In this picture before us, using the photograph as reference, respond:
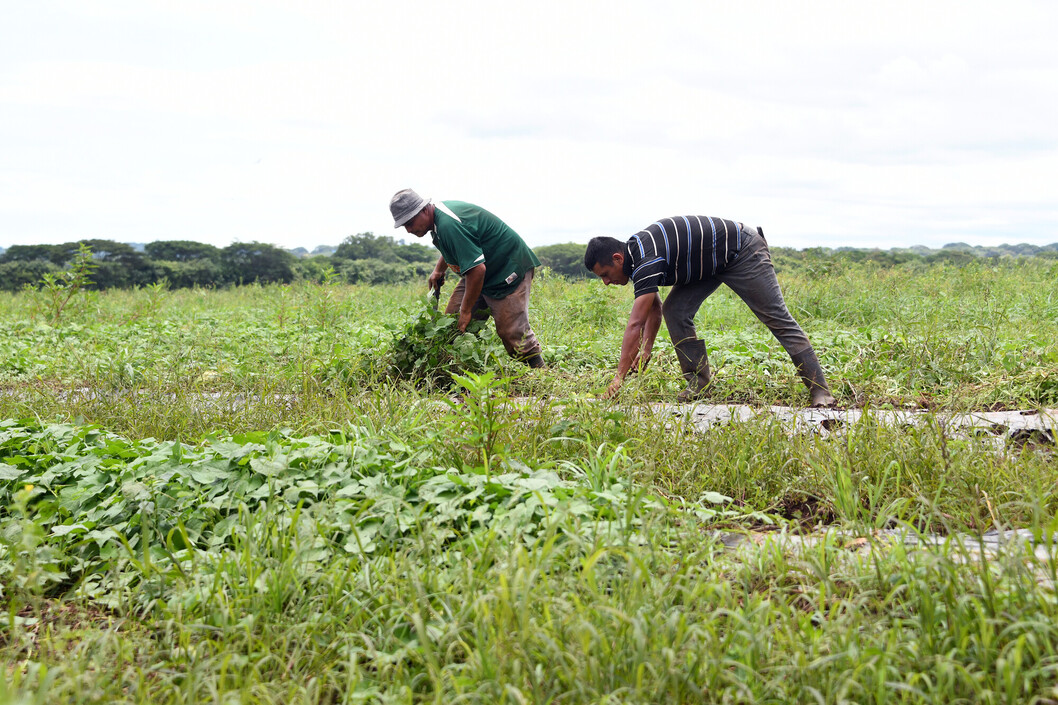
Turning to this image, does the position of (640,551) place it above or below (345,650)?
above

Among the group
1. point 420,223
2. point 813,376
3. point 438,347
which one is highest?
point 420,223

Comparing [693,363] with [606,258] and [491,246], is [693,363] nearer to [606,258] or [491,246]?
[606,258]

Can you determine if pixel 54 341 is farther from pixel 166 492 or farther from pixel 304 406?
pixel 166 492

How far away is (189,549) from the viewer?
8.13 feet

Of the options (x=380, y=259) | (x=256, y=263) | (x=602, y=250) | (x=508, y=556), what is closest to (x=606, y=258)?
(x=602, y=250)

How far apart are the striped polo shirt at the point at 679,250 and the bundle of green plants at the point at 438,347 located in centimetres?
134

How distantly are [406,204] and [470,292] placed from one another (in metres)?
0.85

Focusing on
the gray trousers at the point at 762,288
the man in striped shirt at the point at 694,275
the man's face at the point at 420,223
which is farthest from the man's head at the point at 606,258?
the man's face at the point at 420,223

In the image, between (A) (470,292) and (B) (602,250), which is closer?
(B) (602,250)

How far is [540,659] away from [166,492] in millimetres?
1876

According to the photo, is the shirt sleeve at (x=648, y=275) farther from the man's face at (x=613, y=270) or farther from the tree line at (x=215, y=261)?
the tree line at (x=215, y=261)

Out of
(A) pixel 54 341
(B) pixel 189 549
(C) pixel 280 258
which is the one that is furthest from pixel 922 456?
(C) pixel 280 258

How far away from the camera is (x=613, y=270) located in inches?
195

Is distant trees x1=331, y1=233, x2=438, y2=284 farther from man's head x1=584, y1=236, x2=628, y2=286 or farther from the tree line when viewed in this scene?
man's head x1=584, y1=236, x2=628, y2=286
